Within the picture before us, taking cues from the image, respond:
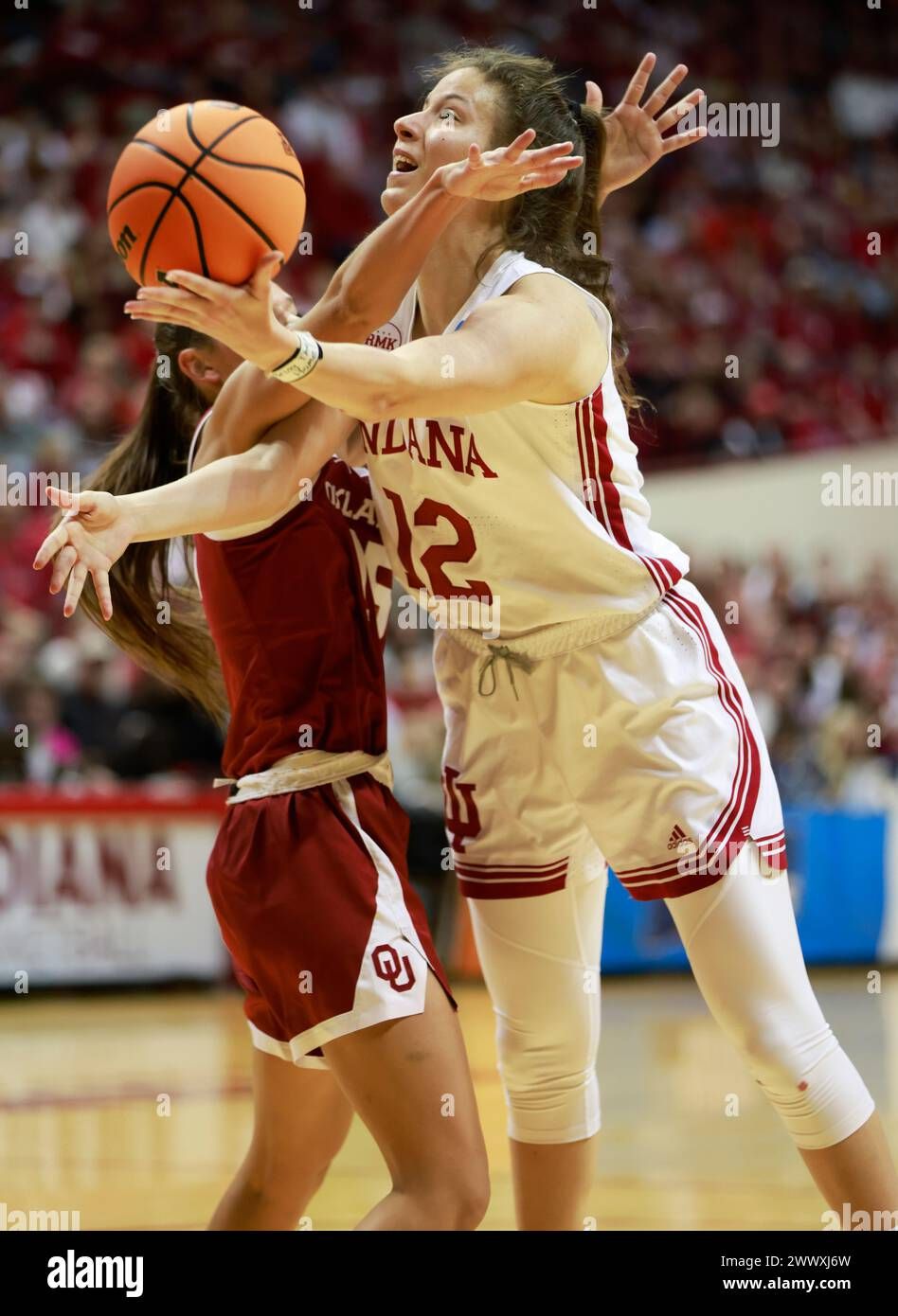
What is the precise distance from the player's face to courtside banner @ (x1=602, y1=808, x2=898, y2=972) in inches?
300

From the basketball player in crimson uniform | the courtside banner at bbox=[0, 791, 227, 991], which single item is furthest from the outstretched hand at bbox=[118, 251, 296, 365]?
the courtside banner at bbox=[0, 791, 227, 991]

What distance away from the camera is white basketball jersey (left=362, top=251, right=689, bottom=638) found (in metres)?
3.35

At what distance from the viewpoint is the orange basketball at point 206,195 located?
113 inches

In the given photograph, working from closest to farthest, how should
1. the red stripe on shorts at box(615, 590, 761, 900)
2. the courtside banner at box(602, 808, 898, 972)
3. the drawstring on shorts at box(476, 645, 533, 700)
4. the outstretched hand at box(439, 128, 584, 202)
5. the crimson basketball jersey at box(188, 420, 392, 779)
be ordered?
the outstretched hand at box(439, 128, 584, 202)
the crimson basketball jersey at box(188, 420, 392, 779)
the red stripe on shorts at box(615, 590, 761, 900)
the drawstring on shorts at box(476, 645, 533, 700)
the courtside banner at box(602, 808, 898, 972)

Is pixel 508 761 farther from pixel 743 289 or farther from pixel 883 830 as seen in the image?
pixel 743 289

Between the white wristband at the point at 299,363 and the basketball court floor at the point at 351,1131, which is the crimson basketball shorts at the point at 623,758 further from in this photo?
the basketball court floor at the point at 351,1131

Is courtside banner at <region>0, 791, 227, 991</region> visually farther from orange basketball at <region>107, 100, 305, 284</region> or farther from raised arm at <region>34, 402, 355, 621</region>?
orange basketball at <region>107, 100, 305, 284</region>

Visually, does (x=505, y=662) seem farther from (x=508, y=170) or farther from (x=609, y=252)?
(x=609, y=252)

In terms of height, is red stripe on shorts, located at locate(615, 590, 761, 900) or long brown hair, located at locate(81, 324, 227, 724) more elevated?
long brown hair, located at locate(81, 324, 227, 724)

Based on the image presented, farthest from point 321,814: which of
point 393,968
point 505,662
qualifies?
point 505,662

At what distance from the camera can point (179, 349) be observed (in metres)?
3.59

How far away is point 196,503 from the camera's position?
3.05 metres
